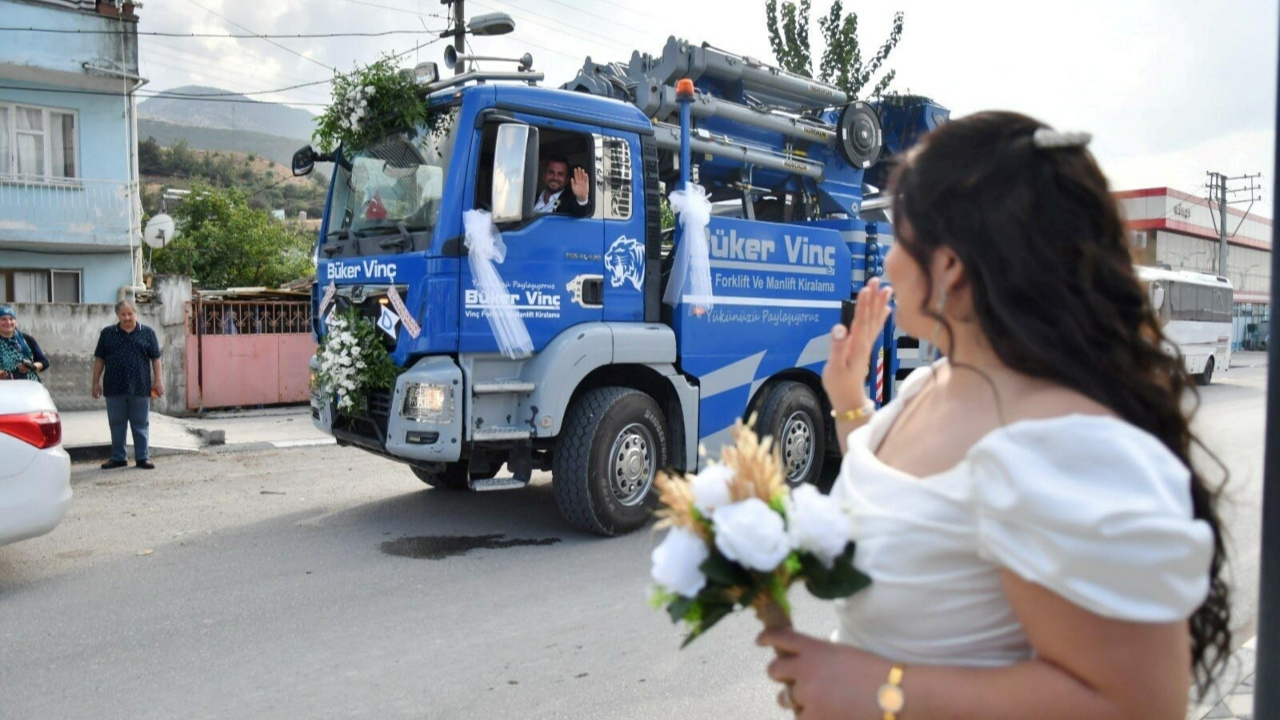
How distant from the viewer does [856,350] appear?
1901 mm

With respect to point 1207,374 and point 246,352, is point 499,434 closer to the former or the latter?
point 246,352

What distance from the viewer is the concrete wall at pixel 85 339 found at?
13.1 m

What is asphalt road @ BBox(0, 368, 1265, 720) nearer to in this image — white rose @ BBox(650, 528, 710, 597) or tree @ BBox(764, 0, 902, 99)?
white rose @ BBox(650, 528, 710, 597)

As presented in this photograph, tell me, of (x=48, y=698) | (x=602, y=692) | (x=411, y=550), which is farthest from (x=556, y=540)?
(x=48, y=698)

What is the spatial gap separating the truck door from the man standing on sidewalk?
5330mm

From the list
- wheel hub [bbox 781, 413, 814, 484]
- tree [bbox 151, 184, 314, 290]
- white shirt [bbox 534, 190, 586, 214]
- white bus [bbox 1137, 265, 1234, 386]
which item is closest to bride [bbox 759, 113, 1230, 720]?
white shirt [bbox 534, 190, 586, 214]

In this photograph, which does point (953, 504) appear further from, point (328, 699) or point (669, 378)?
point (669, 378)

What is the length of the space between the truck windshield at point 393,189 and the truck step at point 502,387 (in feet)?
3.23

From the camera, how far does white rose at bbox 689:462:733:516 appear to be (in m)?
1.38

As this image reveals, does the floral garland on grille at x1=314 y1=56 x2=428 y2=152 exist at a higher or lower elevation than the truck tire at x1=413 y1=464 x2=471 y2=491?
higher

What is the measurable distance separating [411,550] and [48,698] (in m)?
2.46

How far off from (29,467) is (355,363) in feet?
6.16

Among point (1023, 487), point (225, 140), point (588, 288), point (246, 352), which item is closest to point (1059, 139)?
point (1023, 487)

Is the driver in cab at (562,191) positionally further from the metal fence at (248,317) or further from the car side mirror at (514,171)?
the metal fence at (248,317)
